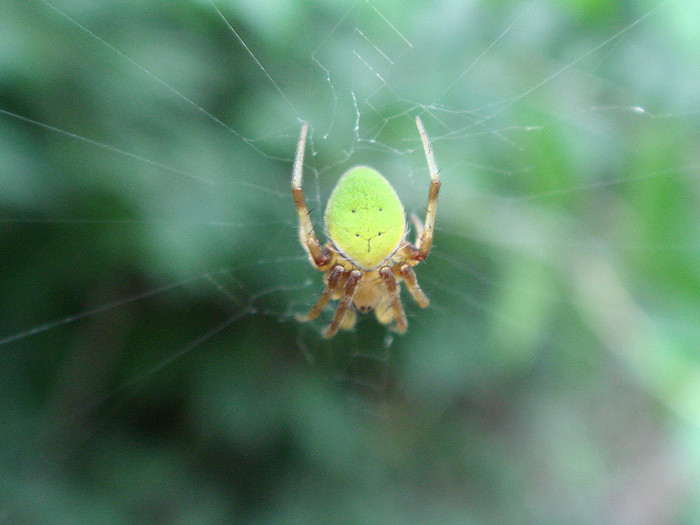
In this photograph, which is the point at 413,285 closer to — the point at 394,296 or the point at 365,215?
the point at 394,296

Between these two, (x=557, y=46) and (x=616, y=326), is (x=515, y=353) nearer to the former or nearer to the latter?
(x=616, y=326)

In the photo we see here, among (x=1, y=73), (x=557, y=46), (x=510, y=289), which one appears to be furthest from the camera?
(x=510, y=289)

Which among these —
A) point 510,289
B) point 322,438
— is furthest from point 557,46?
point 322,438

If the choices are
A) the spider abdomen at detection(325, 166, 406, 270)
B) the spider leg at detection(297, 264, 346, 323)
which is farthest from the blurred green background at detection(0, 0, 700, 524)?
the spider abdomen at detection(325, 166, 406, 270)

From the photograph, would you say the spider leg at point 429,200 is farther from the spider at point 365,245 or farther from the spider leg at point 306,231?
the spider leg at point 306,231

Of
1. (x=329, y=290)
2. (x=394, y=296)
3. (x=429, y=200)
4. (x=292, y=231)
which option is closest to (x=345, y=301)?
(x=329, y=290)

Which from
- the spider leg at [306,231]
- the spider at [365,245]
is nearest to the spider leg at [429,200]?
the spider at [365,245]
